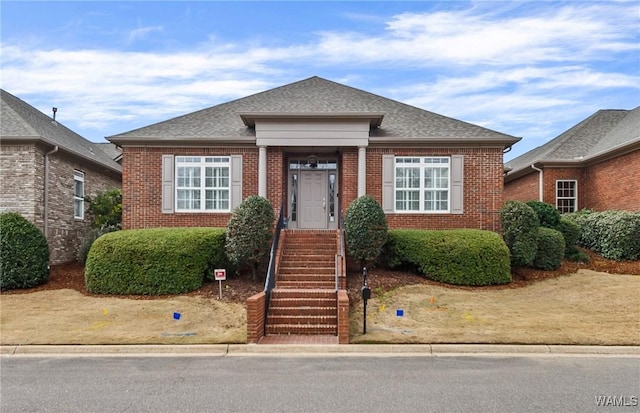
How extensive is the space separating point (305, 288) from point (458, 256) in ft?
14.9

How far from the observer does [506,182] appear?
2678 cm

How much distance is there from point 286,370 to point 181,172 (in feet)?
33.6

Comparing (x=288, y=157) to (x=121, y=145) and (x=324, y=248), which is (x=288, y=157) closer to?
(x=324, y=248)

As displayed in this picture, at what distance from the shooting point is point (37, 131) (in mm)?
17172

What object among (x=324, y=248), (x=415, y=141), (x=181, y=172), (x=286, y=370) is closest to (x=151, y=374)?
(x=286, y=370)

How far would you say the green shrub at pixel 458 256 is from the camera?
14492 millimetres

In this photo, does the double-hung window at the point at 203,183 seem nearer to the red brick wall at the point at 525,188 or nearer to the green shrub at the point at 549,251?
the green shrub at the point at 549,251

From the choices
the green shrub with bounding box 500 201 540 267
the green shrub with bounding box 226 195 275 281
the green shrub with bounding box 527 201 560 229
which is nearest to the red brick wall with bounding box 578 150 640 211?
the green shrub with bounding box 527 201 560 229

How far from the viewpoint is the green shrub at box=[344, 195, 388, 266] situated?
14234 mm

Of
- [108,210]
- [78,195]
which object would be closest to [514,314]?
[108,210]

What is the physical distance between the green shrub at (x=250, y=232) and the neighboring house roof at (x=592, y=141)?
11698 millimetres

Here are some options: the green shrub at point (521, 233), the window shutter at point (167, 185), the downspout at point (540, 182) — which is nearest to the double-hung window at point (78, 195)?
the window shutter at point (167, 185)

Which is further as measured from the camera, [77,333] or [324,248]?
[324,248]

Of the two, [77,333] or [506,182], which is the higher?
[506,182]
